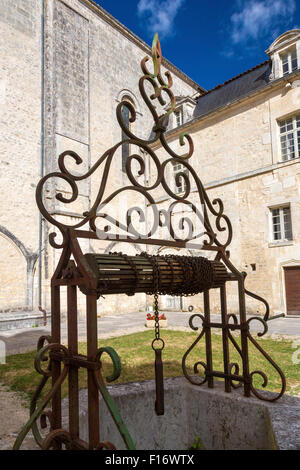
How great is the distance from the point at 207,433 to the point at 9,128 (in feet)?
40.1

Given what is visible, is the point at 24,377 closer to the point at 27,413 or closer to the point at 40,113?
the point at 27,413

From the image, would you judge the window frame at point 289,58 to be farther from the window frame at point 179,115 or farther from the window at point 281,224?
the window frame at point 179,115

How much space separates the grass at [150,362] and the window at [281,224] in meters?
5.77

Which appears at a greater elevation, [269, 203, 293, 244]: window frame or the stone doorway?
[269, 203, 293, 244]: window frame

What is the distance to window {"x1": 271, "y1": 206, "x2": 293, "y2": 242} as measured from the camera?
40.5ft

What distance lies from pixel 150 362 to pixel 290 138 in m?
10.3

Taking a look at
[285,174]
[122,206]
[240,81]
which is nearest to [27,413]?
[285,174]

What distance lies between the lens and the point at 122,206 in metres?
16.5

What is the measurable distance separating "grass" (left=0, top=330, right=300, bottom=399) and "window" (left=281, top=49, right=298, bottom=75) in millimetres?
10219

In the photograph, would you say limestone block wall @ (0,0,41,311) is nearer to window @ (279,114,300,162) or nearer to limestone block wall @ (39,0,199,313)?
limestone block wall @ (39,0,199,313)

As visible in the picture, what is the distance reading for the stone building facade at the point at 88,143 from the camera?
12234mm

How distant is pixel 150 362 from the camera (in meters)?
5.61

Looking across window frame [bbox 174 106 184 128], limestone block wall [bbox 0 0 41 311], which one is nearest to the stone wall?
limestone block wall [bbox 0 0 41 311]
